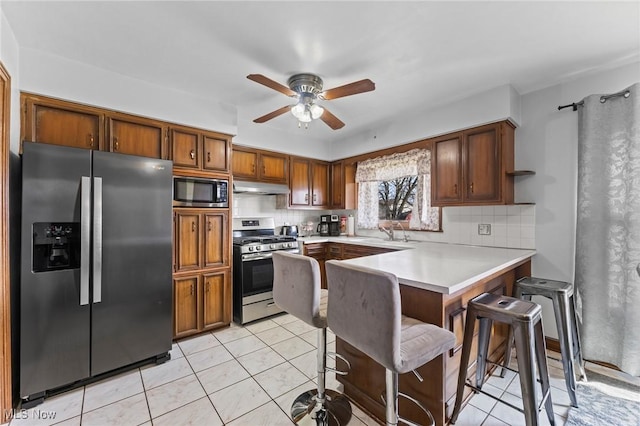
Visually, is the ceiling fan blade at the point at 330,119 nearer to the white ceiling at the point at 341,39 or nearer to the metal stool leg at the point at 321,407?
the white ceiling at the point at 341,39

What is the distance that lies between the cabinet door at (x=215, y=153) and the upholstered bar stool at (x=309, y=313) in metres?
1.64

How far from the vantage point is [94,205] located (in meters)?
2.01

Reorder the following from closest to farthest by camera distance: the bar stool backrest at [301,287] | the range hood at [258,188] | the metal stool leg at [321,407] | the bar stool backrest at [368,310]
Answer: the bar stool backrest at [368,310] < the bar stool backrest at [301,287] < the metal stool leg at [321,407] < the range hood at [258,188]

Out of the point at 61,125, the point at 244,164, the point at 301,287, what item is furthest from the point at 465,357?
the point at 61,125

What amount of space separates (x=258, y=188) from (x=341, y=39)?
2.11 metres

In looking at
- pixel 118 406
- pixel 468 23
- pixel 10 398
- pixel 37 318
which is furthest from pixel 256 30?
pixel 10 398

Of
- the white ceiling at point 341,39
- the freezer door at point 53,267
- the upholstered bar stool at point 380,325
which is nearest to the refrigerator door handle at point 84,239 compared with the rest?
the freezer door at point 53,267

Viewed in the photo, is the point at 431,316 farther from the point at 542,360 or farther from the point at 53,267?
the point at 53,267

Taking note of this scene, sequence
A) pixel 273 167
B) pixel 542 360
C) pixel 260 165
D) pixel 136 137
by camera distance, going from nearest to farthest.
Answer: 1. pixel 542 360
2. pixel 136 137
3. pixel 260 165
4. pixel 273 167

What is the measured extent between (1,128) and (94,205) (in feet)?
2.07

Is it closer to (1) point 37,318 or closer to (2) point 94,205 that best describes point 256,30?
(2) point 94,205

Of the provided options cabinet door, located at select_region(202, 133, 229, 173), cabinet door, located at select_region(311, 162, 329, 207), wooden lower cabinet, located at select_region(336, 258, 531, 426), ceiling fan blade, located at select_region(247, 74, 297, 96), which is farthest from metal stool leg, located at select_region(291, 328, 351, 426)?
cabinet door, located at select_region(311, 162, 329, 207)

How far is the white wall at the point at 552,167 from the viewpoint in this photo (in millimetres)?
2462

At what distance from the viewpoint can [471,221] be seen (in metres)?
3.14
